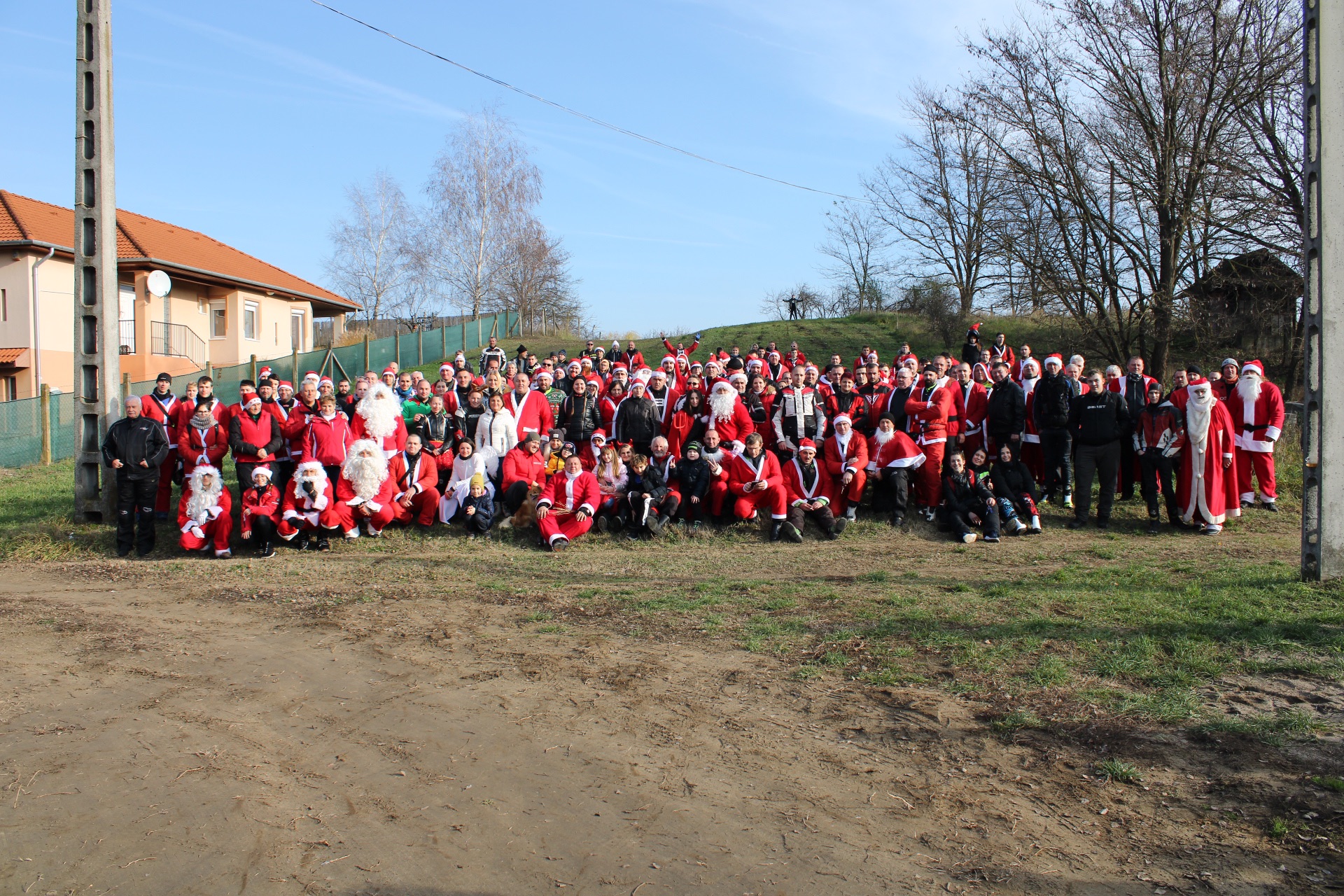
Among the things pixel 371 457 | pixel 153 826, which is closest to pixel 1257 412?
pixel 371 457

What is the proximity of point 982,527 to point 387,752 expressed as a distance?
7.76 meters

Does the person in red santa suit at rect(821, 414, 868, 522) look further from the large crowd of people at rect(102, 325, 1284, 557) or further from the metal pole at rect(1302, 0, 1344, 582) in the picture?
the metal pole at rect(1302, 0, 1344, 582)

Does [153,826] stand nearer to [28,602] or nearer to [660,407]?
[28,602]

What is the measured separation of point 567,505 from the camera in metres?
10.4

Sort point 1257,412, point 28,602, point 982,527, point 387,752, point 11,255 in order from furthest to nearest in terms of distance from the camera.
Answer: point 11,255 → point 1257,412 → point 982,527 → point 28,602 → point 387,752

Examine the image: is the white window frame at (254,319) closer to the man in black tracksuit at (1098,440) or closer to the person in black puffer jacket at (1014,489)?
the person in black puffer jacket at (1014,489)

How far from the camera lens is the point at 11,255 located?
80.3 feet

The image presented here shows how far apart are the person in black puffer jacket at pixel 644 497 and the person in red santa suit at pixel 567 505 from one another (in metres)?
0.45

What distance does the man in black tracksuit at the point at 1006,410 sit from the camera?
11109mm

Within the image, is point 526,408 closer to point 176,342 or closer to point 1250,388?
point 1250,388

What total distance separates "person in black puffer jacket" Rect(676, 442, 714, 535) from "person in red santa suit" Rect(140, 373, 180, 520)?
6.41m

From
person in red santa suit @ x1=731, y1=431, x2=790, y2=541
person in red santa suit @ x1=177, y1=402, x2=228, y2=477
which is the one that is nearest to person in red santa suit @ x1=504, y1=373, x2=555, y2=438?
person in red santa suit @ x1=731, y1=431, x2=790, y2=541

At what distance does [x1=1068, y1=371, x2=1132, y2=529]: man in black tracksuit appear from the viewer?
10.6 meters

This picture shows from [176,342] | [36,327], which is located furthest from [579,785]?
[176,342]
